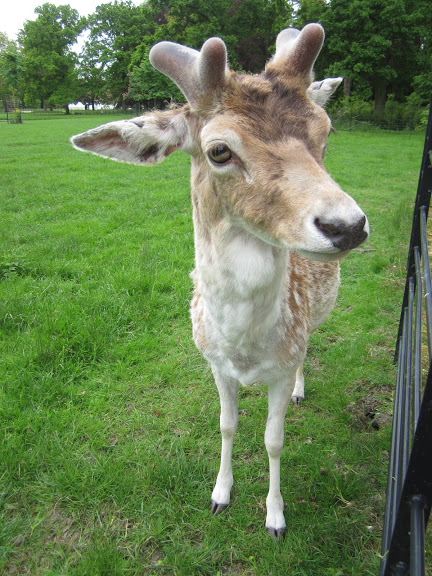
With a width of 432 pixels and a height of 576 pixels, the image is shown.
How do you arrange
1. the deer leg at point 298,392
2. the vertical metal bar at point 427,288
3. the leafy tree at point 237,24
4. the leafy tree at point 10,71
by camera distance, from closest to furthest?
the vertical metal bar at point 427,288, the deer leg at point 298,392, the leafy tree at point 237,24, the leafy tree at point 10,71

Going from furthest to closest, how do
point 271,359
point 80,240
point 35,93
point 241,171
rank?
point 35,93 → point 80,240 → point 271,359 → point 241,171

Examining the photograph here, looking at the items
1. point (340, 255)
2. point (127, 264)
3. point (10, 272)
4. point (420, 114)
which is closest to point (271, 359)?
point (340, 255)

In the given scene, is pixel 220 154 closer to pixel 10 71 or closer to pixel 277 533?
pixel 277 533

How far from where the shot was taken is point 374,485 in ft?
9.55

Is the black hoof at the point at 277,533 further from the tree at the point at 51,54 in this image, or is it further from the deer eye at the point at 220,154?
the tree at the point at 51,54

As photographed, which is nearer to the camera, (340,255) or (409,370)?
(340,255)

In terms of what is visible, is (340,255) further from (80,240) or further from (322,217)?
(80,240)

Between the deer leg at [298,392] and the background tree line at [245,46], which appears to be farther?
the background tree line at [245,46]

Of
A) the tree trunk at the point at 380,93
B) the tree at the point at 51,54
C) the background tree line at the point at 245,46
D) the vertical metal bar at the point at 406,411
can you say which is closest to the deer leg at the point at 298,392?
the vertical metal bar at the point at 406,411

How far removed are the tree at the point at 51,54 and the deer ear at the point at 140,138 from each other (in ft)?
211

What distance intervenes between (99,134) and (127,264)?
385cm

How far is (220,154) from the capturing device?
184cm

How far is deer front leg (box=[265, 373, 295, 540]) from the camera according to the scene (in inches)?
103

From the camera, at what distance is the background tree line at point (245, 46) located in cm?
3011
